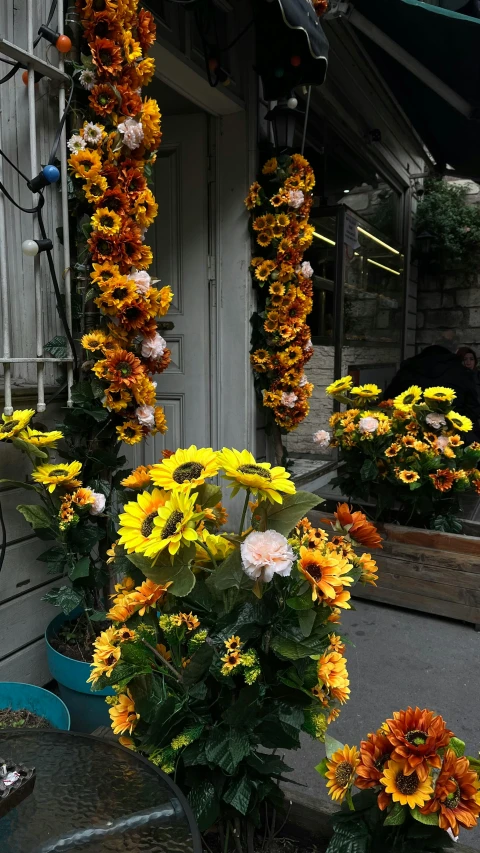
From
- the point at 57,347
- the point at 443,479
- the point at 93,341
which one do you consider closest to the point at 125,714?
the point at 93,341

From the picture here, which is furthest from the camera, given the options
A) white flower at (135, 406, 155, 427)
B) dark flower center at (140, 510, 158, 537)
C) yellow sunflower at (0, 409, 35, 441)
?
white flower at (135, 406, 155, 427)

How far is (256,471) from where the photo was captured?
101cm

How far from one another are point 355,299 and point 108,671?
5.17 m

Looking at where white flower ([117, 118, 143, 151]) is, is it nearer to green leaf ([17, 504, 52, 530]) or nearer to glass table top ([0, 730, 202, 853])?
green leaf ([17, 504, 52, 530])

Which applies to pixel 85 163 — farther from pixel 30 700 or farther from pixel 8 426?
pixel 30 700

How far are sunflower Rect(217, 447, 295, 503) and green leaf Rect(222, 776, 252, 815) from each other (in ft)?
1.82

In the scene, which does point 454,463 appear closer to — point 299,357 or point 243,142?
point 299,357

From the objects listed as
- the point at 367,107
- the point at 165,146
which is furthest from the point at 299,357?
the point at 367,107

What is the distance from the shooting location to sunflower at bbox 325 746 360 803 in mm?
1114

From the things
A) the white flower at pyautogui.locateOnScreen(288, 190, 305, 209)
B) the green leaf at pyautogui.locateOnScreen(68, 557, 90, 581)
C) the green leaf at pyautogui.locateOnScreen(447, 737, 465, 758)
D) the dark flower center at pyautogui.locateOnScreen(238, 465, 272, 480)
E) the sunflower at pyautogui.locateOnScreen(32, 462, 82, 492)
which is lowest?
the green leaf at pyautogui.locateOnScreen(68, 557, 90, 581)

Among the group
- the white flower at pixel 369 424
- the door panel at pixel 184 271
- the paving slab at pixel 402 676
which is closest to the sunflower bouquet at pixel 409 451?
the white flower at pixel 369 424

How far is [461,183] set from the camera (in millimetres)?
8078

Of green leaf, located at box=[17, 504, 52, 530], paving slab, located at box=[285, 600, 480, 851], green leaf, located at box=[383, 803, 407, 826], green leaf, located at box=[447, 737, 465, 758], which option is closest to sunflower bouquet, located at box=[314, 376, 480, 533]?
paving slab, located at box=[285, 600, 480, 851]

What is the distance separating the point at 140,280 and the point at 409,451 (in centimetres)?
180
